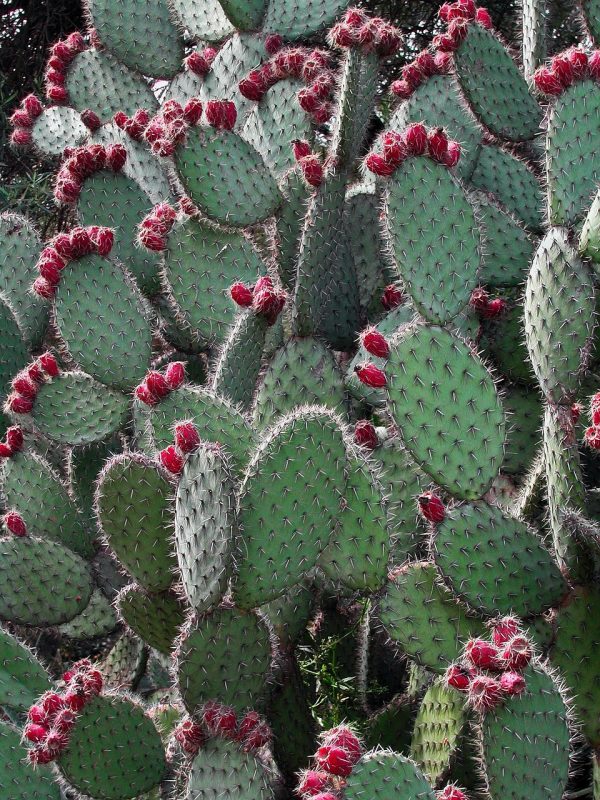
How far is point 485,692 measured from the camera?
4.66ft

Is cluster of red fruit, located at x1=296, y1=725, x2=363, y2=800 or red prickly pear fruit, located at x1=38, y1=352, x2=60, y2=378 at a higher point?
red prickly pear fruit, located at x1=38, y1=352, x2=60, y2=378

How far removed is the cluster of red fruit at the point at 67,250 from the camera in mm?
2379

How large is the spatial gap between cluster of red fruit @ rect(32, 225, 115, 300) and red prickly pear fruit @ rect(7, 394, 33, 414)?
0.90 ft

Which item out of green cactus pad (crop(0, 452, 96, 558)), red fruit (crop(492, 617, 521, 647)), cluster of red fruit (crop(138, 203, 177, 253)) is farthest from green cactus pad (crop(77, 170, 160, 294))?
red fruit (crop(492, 617, 521, 647))

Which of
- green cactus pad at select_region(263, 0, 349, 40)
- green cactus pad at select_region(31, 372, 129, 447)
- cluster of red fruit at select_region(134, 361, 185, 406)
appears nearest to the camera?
cluster of red fruit at select_region(134, 361, 185, 406)

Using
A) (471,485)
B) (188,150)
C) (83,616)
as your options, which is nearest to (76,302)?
(188,150)

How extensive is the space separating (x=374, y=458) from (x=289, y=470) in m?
0.50

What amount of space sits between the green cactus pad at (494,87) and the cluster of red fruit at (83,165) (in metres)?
0.96

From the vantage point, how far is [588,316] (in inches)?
77.6

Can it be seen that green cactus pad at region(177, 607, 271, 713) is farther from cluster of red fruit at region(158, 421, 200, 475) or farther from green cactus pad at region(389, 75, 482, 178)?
green cactus pad at region(389, 75, 482, 178)

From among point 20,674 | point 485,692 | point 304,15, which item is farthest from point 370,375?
point 304,15

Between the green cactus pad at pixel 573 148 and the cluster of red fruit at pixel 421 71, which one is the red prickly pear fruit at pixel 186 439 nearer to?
the green cactus pad at pixel 573 148

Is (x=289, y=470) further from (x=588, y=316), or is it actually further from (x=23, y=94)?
(x=23, y=94)

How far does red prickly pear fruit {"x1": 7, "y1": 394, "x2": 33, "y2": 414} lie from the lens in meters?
2.51
